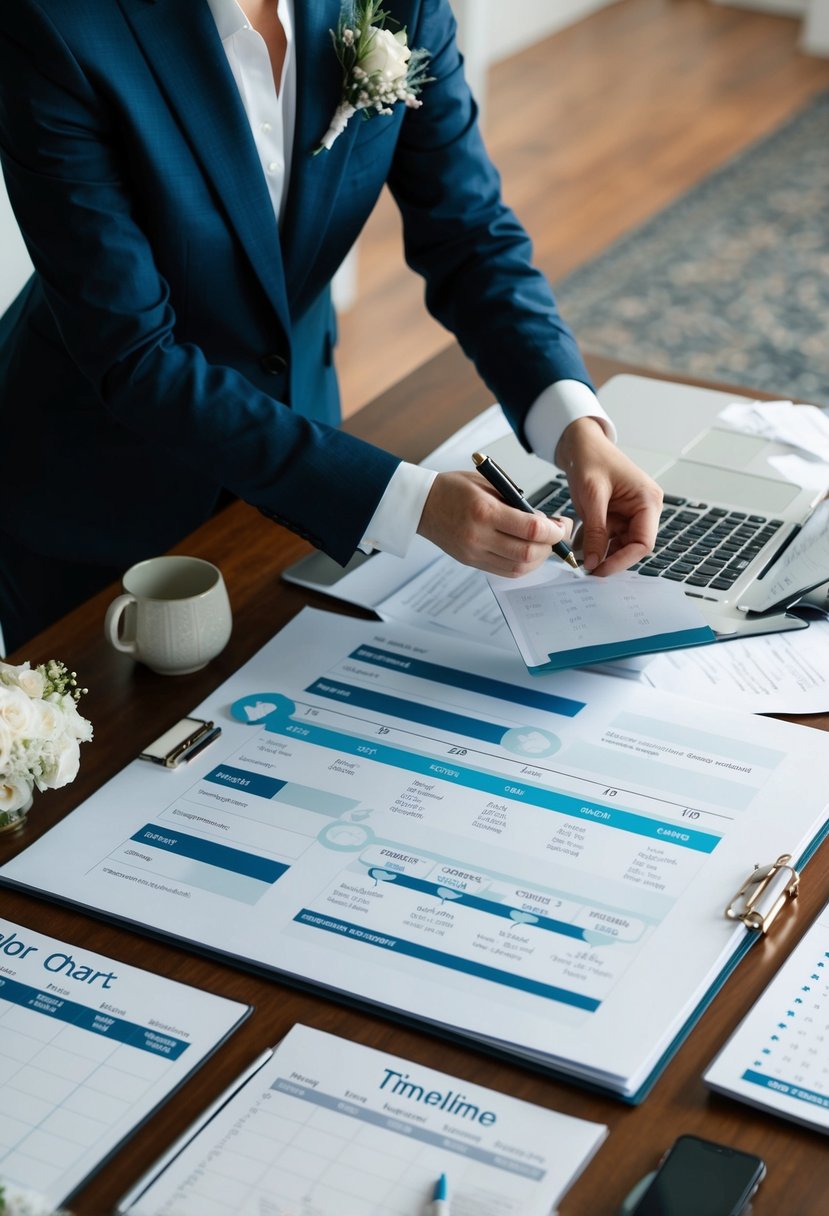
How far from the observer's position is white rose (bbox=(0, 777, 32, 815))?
1.08m

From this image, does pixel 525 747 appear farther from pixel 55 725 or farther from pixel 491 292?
pixel 491 292

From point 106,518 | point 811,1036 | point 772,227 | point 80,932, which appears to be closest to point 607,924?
point 811,1036

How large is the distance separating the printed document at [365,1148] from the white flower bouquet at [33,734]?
31 centimetres

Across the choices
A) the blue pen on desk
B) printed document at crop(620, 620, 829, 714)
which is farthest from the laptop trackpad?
the blue pen on desk

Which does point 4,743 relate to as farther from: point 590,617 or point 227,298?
point 227,298

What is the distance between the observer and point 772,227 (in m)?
4.98

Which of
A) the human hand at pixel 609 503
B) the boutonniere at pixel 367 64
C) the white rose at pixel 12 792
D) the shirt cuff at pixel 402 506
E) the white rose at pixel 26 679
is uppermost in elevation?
the boutonniere at pixel 367 64

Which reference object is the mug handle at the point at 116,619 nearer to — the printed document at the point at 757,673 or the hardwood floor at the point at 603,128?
the printed document at the point at 757,673

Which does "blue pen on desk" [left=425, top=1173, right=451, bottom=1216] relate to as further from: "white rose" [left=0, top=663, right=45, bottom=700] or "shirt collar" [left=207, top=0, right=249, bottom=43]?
"shirt collar" [left=207, top=0, right=249, bottom=43]

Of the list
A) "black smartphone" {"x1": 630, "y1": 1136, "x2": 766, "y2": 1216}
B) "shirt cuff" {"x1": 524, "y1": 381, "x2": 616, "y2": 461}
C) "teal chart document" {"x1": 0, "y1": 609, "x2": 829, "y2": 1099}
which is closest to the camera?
"black smartphone" {"x1": 630, "y1": 1136, "x2": 766, "y2": 1216}

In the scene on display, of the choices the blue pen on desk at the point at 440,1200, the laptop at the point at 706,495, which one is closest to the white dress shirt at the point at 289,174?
the laptop at the point at 706,495

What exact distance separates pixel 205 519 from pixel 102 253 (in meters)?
0.45

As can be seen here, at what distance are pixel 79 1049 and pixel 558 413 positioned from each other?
879mm

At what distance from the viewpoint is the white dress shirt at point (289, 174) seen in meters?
1.33
